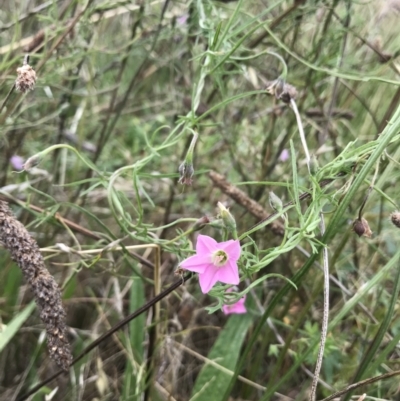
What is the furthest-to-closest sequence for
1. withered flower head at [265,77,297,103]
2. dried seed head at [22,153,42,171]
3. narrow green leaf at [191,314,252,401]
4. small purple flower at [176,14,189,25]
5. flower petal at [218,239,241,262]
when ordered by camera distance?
small purple flower at [176,14,189,25] < narrow green leaf at [191,314,252,401] < withered flower head at [265,77,297,103] < dried seed head at [22,153,42,171] < flower petal at [218,239,241,262]

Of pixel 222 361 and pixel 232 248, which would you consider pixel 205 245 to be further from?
pixel 222 361

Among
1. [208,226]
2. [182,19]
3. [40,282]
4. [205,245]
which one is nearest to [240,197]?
[208,226]

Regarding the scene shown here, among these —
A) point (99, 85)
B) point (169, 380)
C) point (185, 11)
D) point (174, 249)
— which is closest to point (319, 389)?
point (169, 380)

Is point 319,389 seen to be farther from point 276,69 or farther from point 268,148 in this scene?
point 276,69

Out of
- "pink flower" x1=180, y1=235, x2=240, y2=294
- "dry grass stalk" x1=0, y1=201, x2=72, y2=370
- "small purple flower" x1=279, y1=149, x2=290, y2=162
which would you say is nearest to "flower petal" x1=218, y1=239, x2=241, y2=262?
"pink flower" x1=180, y1=235, x2=240, y2=294

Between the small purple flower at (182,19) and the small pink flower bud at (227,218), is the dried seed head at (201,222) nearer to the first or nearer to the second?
the small pink flower bud at (227,218)

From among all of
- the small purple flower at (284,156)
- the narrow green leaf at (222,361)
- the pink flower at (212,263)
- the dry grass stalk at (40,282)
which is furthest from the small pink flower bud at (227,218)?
the small purple flower at (284,156)

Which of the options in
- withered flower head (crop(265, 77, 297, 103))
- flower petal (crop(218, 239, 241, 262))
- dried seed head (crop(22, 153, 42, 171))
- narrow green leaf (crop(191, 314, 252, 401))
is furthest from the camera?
narrow green leaf (crop(191, 314, 252, 401))

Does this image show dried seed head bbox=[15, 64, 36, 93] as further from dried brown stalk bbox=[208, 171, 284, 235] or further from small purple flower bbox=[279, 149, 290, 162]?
small purple flower bbox=[279, 149, 290, 162]

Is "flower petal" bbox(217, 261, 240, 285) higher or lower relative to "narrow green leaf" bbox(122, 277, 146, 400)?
higher

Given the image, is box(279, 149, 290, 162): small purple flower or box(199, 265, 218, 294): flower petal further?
box(279, 149, 290, 162): small purple flower
